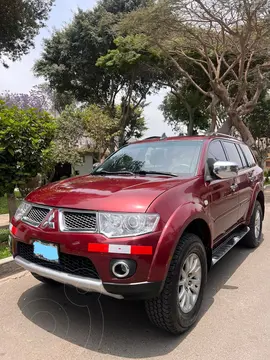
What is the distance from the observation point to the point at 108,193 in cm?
281

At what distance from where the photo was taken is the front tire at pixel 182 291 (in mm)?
2645

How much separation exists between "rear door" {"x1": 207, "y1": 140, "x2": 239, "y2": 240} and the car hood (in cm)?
55

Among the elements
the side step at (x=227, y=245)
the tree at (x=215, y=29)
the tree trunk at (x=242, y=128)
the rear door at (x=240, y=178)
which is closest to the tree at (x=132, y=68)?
the tree at (x=215, y=29)

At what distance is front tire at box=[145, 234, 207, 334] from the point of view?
264cm

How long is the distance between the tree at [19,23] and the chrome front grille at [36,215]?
1378 cm

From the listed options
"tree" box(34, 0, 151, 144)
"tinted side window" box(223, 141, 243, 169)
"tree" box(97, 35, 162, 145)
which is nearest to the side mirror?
"tinted side window" box(223, 141, 243, 169)

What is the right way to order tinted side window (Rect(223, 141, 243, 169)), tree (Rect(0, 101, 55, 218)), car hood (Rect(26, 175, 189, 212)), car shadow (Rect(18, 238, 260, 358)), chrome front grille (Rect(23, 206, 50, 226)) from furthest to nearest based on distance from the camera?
tree (Rect(0, 101, 55, 218)) < tinted side window (Rect(223, 141, 243, 169)) < chrome front grille (Rect(23, 206, 50, 226)) < car shadow (Rect(18, 238, 260, 358)) < car hood (Rect(26, 175, 189, 212))

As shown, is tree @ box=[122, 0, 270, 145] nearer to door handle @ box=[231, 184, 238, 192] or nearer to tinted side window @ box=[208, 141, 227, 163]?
tinted side window @ box=[208, 141, 227, 163]

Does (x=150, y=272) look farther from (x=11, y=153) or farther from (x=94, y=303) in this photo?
(x=11, y=153)

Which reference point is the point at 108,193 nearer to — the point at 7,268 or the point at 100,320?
the point at 100,320

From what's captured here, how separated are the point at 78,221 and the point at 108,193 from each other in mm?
356

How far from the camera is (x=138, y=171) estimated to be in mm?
3758

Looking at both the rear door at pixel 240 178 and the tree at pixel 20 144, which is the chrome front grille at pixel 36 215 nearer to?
the tree at pixel 20 144

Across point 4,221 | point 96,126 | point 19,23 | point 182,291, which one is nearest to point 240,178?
point 182,291
